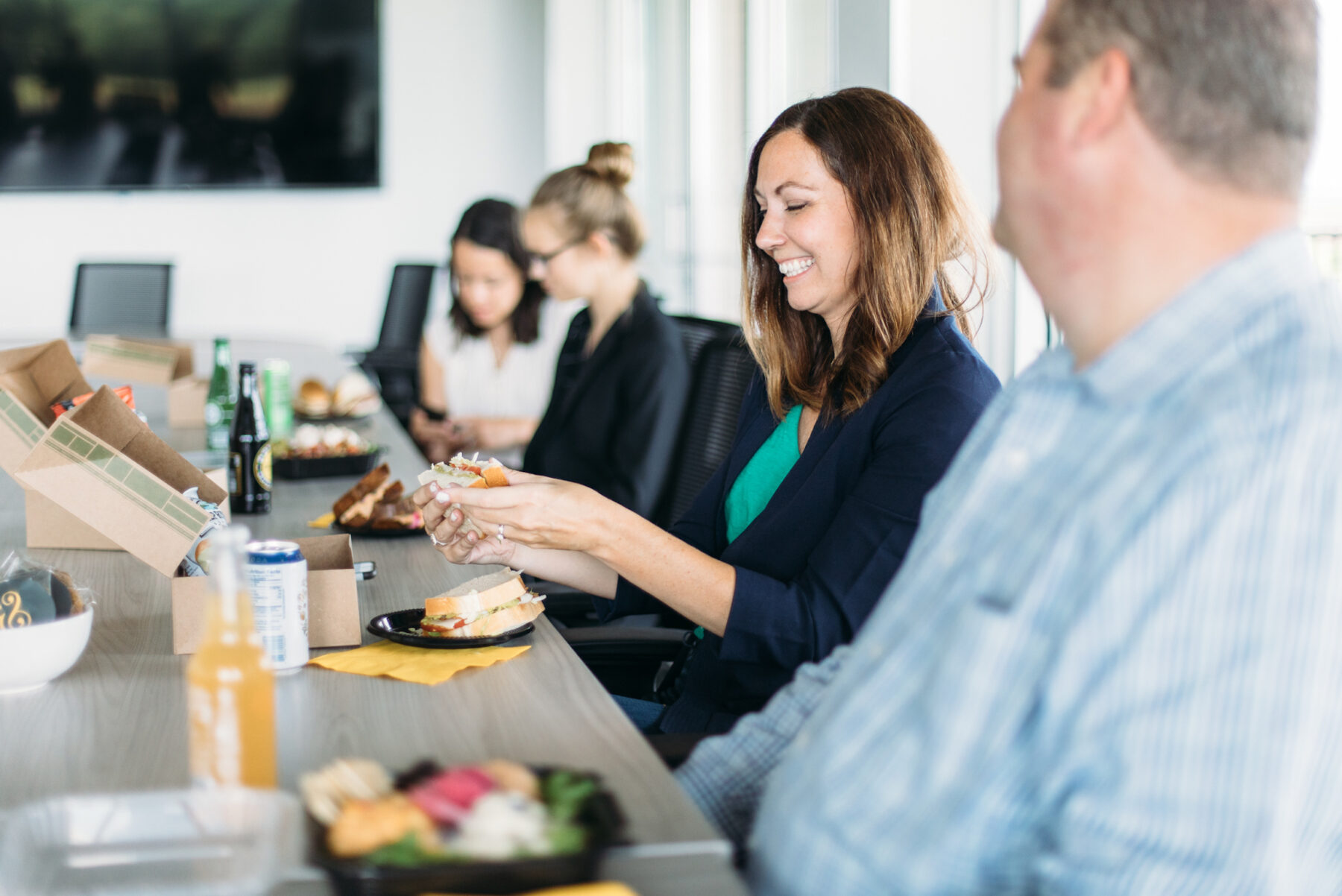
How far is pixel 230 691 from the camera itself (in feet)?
2.57

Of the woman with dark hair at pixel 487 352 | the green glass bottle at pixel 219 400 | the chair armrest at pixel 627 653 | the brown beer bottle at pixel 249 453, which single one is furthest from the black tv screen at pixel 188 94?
the chair armrest at pixel 627 653

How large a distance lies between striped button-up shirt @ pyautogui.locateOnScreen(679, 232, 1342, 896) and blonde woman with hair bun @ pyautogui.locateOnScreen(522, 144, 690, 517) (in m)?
1.49

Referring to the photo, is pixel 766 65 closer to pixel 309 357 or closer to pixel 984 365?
pixel 309 357

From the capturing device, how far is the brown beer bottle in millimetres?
2031

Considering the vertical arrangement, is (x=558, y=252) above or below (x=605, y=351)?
above

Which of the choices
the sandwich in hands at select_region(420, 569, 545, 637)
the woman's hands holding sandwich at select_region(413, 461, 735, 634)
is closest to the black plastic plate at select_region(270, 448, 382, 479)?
the woman's hands holding sandwich at select_region(413, 461, 735, 634)

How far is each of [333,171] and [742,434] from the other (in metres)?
5.27

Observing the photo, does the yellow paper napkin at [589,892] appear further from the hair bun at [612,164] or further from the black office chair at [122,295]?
the black office chair at [122,295]

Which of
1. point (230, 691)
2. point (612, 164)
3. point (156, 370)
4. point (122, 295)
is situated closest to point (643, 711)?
point (230, 691)

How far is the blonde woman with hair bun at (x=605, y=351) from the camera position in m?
2.34

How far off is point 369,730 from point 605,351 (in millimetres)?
1515

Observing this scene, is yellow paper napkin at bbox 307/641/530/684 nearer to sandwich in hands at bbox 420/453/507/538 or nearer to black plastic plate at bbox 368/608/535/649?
black plastic plate at bbox 368/608/535/649

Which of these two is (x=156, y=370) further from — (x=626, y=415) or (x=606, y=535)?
(x=606, y=535)

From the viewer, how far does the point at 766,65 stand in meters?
3.50
